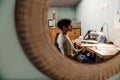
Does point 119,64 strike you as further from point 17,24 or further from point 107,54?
point 17,24

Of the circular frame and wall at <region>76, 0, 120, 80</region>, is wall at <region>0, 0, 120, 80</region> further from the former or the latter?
wall at <region>76, 0, 120, 80</region>

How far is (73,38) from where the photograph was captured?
1009 millimetres

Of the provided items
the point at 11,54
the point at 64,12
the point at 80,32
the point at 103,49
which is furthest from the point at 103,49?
the point at 11,54

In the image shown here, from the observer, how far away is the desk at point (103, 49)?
3.38ft

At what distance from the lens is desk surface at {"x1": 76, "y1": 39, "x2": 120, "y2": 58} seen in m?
1.03

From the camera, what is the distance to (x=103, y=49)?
1053mm

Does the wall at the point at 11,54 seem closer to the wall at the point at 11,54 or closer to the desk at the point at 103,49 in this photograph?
the wall at the point at 11,54

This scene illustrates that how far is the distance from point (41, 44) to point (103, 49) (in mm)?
370

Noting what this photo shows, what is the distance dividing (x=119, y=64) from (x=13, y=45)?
0.60m

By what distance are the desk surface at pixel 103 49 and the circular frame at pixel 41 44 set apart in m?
0.10

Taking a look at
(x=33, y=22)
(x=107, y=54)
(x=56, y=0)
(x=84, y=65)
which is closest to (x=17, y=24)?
(x=33, y=22)

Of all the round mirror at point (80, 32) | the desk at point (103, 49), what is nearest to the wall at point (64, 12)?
the round mirror at point (80, 32)

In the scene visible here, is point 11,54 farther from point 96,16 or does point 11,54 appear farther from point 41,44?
point 96,16

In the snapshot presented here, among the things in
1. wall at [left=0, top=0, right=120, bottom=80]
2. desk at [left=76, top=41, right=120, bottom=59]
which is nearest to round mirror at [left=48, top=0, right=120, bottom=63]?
desk at [left=76, top=41, right=120, bottom=59]
